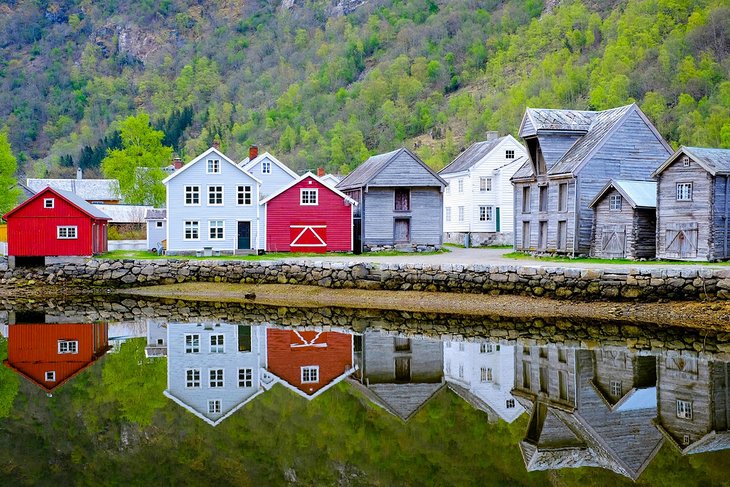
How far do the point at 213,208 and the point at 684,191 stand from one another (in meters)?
24.4

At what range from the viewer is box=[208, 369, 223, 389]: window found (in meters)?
21.2

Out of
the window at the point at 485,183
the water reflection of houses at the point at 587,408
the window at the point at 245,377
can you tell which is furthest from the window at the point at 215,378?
the window at the point at 485,183

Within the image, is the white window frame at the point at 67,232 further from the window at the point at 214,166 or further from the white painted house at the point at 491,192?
the white painted house at the point at 491,192

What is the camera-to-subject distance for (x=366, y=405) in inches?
762

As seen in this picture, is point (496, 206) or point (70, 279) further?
point (496, 206)

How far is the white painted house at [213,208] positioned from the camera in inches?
1992

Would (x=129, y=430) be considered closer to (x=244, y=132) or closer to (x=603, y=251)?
(x=603, y=251)

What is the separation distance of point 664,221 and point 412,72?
106222 millimetres

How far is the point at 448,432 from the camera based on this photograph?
56.3 ft

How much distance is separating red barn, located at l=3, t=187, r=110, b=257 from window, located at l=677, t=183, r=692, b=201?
28155mm

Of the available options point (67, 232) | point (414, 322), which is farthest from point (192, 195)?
point (414, 322)

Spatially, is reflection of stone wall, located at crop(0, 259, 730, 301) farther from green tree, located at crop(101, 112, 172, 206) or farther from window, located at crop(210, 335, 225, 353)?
green tree, located at crop(101, 112, 172, 206)

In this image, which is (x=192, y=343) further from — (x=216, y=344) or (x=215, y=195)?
(x=215, y=195)

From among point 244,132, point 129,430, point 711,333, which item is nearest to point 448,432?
point 129,430
